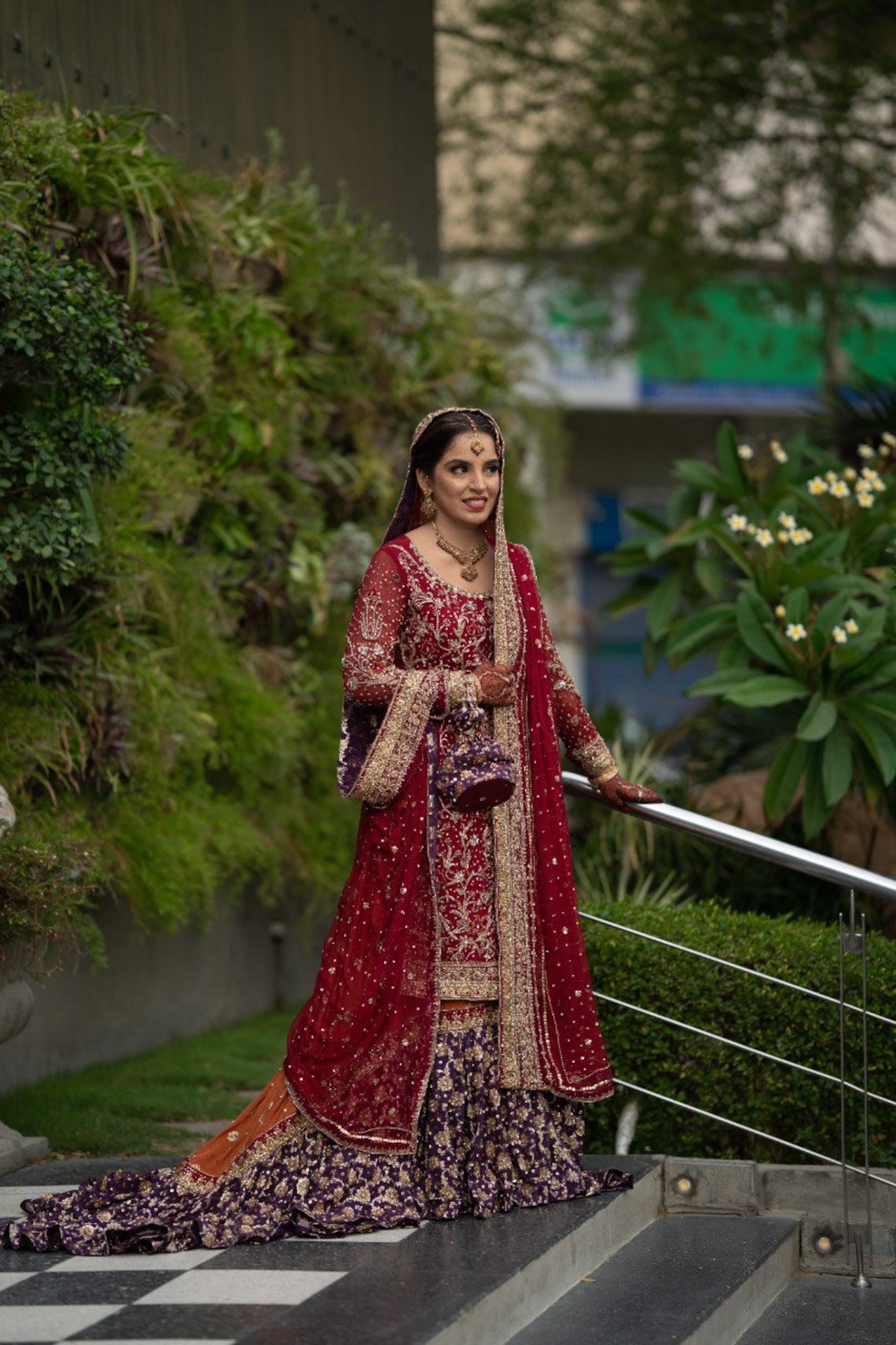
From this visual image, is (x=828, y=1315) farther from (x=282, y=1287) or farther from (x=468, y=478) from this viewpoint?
(x=468, y=478)

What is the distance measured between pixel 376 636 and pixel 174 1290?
1568 mm

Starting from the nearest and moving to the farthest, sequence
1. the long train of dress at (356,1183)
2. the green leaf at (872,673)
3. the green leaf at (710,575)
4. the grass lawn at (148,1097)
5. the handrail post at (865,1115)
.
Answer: the long train of dress at (356,1183) < the handrail post at (865,1115) < the grass lawn at (148,1097) < the green leaf at (872,673) < the green leaf at (710,575)

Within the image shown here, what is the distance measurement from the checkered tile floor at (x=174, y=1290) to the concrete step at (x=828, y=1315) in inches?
39.6

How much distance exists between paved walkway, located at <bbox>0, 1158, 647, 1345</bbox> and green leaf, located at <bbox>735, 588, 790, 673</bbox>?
2992 millimetres

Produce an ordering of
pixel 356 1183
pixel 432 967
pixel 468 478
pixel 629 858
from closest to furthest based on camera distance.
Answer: pixel 356 1183
pixel 432 967
pixel 468 478
pixel 629 858

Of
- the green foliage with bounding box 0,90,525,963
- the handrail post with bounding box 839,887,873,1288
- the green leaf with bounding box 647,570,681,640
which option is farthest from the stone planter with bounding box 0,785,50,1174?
the green leaf with bounding box 647,570,681,640

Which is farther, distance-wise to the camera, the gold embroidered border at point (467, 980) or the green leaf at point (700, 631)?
the green leaf at point (700, 631)

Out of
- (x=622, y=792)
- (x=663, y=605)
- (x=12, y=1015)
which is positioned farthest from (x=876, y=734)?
(x=12, y=1015)

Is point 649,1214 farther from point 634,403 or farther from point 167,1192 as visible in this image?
point 634,403

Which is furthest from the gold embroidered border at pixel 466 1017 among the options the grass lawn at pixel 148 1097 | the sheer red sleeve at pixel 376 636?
the grass lawn at pixel 148 1097

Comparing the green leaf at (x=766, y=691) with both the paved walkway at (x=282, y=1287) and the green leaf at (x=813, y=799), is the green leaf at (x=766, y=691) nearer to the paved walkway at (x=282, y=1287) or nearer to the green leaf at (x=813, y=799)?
the green leaf at (x=813, y=799)

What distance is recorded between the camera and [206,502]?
725 cm

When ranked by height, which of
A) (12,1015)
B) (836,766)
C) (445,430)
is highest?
(445,430)

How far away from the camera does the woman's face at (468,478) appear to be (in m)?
4.55
